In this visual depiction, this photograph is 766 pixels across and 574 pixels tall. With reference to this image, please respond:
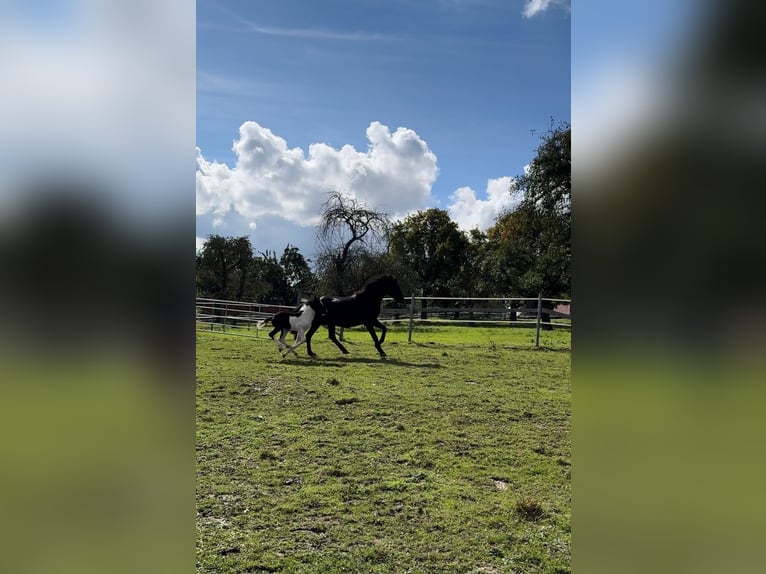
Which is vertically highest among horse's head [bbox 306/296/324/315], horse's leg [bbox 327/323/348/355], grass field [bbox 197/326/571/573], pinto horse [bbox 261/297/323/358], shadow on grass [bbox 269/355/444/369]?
horse's head [bbox 306/296/324/315]

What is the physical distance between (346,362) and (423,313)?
11619mm

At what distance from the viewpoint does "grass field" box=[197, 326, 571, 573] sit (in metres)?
2.47

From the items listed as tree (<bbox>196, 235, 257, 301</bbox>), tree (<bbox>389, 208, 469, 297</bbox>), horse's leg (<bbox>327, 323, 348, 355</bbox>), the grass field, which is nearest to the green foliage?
tree (<bbox>196, 235, 257, 301</bbox>)

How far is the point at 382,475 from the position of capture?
11.6ft

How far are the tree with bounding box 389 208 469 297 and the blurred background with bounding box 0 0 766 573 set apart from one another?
1288 inches
